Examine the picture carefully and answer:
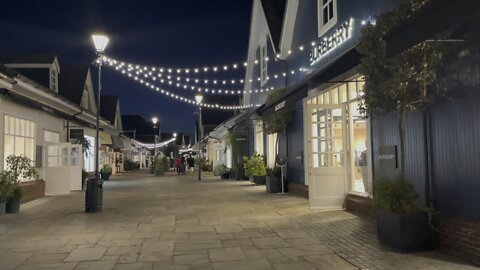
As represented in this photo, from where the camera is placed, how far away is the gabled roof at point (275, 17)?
16.4 meters

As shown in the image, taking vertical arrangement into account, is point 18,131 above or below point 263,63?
below

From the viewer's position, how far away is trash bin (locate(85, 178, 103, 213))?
10781 mm

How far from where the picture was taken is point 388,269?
17.7 feet

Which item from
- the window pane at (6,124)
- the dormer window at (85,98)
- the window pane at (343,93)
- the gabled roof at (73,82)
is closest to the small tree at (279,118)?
the window pane at (343,93)

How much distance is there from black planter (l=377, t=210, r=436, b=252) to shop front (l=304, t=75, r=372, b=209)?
12.0 feet

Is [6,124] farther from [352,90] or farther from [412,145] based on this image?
[412,145]

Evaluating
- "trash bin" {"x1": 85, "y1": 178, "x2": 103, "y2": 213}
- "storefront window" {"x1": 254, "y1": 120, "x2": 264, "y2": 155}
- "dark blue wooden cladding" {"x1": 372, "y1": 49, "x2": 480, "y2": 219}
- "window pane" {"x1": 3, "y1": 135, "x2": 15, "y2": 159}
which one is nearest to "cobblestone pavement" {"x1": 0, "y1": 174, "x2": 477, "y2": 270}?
"trash bin" {"x1": 85, "y1": 178, "x2": 103, "y2": 213}

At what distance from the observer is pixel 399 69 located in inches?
242

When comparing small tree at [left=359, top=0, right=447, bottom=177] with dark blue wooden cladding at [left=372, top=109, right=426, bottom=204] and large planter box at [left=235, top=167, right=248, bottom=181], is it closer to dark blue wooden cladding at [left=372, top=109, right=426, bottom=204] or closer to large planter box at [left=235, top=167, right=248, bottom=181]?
dark blue wooden cladding at [left=372, top=109, right=426, bottom=204]

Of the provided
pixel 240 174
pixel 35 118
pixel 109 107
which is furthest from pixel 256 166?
pixel 109 107

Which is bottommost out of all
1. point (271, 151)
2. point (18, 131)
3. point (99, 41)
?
point (271, 151)

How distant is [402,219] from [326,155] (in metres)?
4.69

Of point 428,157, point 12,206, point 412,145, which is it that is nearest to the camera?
point 428,157

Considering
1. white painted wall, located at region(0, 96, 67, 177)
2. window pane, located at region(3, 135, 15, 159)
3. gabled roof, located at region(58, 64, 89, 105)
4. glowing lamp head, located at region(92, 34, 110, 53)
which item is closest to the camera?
glowing lamp head, located at region(92, 34, 110, 53)
